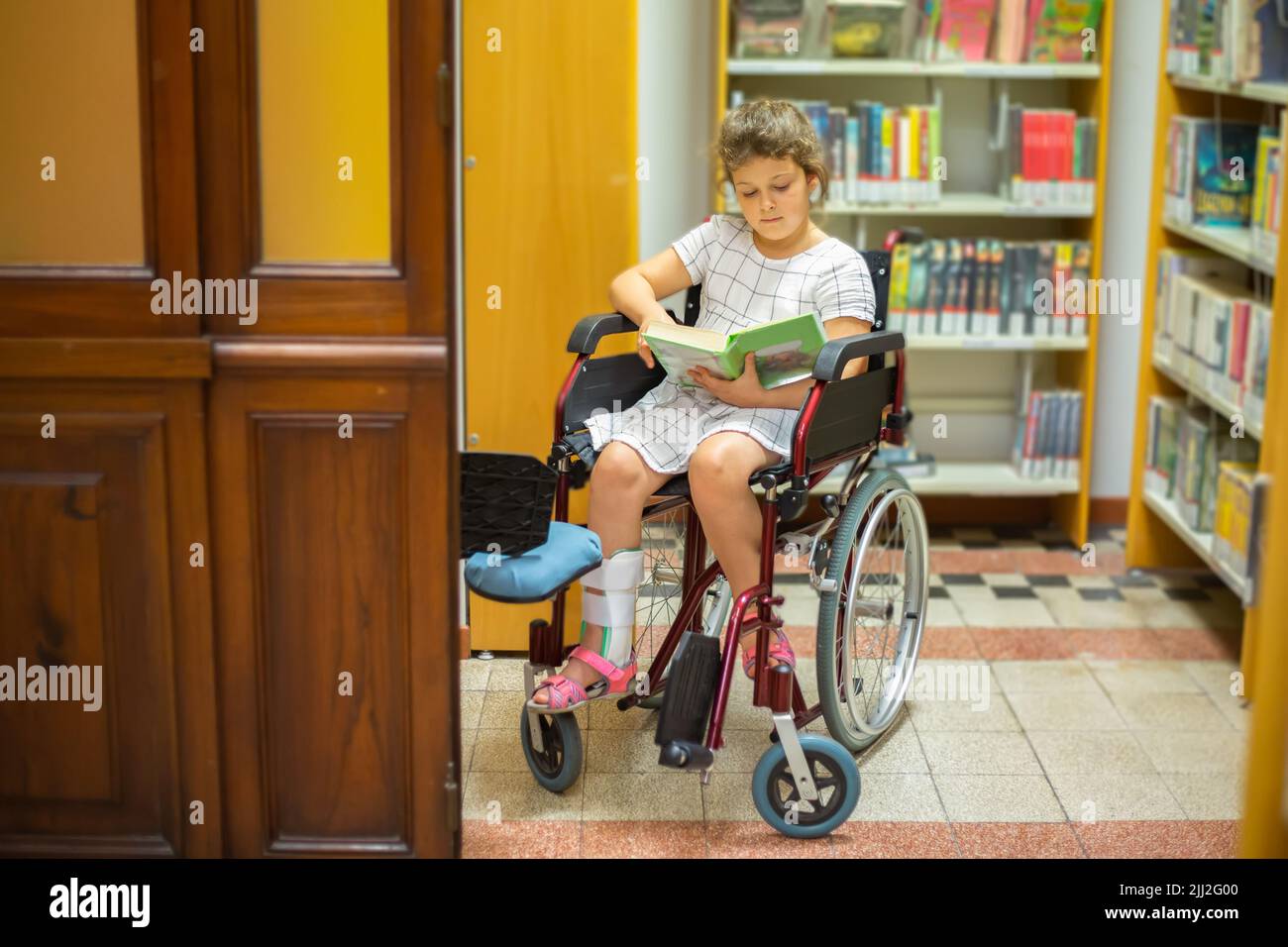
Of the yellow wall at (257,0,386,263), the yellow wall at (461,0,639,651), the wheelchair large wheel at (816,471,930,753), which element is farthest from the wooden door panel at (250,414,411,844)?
the yellow wall at (461,0,639,651)

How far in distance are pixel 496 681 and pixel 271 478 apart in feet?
4.32

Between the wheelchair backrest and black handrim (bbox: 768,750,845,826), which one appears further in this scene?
the wheelchair backrest

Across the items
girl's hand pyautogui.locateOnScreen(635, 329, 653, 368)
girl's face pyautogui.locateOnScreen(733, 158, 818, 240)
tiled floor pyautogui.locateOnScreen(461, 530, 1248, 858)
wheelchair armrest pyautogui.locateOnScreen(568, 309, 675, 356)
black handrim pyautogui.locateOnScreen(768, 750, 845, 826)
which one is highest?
girl's face pyautogui.locateOnScreen(733, 158, 818, 240)

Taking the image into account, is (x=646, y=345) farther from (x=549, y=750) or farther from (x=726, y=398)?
(x=549, y=750)

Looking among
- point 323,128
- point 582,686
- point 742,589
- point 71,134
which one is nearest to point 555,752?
point 582,686

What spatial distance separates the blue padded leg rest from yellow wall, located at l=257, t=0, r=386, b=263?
0.62 metres

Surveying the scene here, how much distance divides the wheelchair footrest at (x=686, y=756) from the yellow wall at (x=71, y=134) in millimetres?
1197

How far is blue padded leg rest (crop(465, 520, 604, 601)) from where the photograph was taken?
2650 mm

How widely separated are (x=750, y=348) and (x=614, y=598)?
21.0 inches

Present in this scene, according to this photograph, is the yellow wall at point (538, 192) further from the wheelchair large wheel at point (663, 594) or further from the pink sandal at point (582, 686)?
the pink sandal at point (582, 686)

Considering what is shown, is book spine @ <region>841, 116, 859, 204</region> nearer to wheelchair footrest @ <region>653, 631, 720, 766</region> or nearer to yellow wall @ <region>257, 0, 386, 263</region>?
wheelchair footrest @ <region>653, 631, 720, 766</region>

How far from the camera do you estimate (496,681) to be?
11.7ft

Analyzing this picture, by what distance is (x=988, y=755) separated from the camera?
128 inches

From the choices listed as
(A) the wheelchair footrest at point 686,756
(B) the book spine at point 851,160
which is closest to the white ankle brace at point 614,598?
(A) the wheelchair footrest at point 686,756
